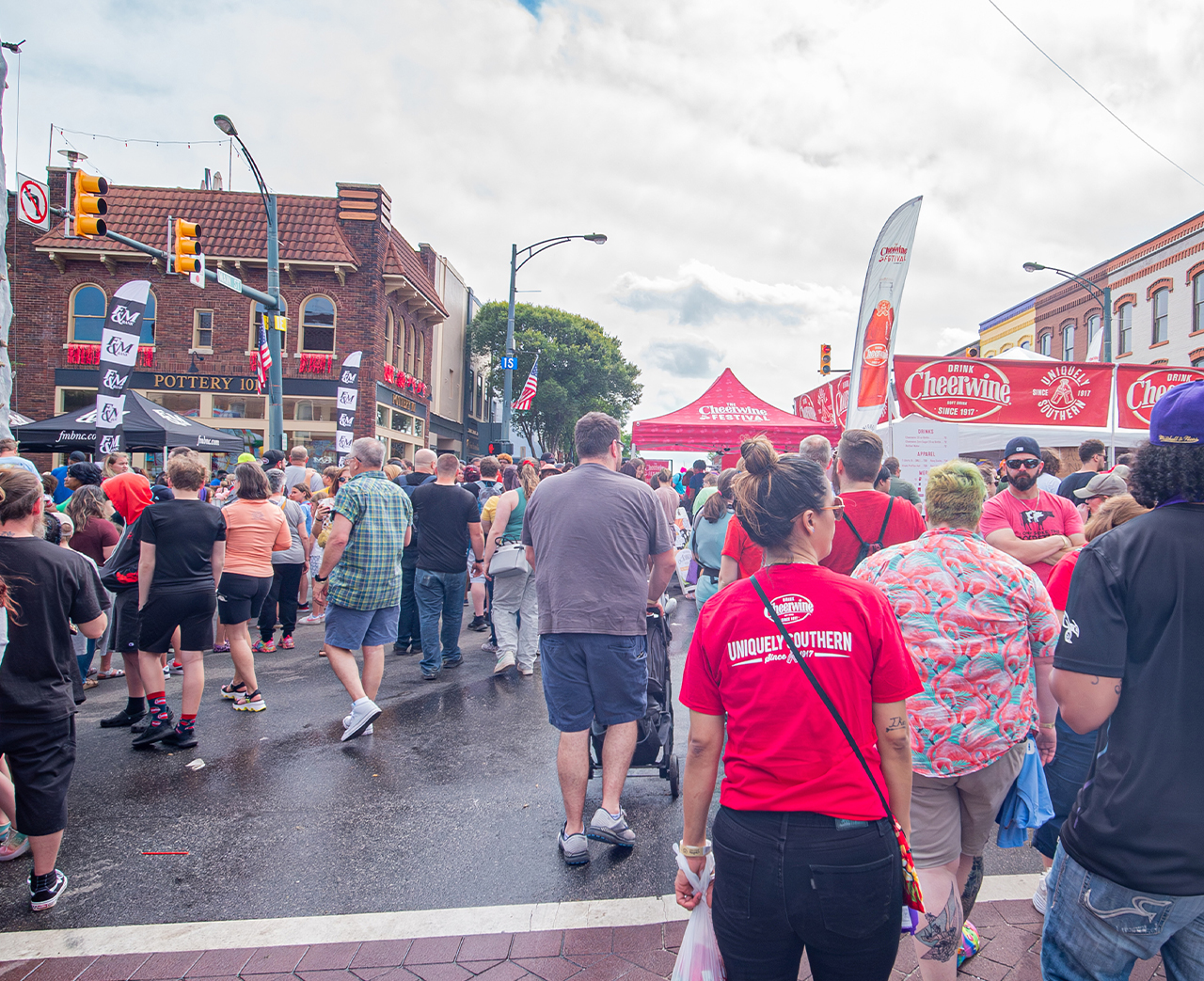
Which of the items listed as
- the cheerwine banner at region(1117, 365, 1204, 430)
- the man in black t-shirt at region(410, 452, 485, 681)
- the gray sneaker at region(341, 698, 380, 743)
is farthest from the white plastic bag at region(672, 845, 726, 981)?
the cheerwine banner at region(1117, 365, 1204, 430)

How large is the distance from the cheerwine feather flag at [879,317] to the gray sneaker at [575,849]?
6.84 m

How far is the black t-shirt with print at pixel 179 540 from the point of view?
4.76m

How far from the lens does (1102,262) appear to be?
89.9 feet

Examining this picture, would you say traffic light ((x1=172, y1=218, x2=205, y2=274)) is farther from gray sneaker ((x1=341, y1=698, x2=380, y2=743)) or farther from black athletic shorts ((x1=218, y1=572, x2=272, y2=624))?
gray sneaker ((x1=341, y1=698, x2=380, y2=743))

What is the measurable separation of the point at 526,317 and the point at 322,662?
34.3 m

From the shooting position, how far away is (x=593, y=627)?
11.6 ft

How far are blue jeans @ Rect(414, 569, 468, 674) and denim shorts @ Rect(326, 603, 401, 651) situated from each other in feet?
4.36

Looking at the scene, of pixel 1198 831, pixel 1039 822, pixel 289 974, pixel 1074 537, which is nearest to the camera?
pixel 1198 831

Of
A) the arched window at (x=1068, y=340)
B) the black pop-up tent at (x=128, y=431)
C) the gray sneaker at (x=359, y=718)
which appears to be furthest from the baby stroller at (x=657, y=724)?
the arched window at (x=1068, y=340)

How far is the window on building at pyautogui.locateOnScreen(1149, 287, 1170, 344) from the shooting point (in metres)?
24.1

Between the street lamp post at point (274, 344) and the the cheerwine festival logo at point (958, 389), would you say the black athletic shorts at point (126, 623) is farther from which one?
the the cheerwine festival logo at point (958, 389)

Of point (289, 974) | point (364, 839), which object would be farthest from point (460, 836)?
point (289, 974)

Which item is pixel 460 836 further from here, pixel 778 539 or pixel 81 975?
pixel 778 539

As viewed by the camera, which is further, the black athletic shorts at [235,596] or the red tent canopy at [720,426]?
the red tent canopy at [720,426]
